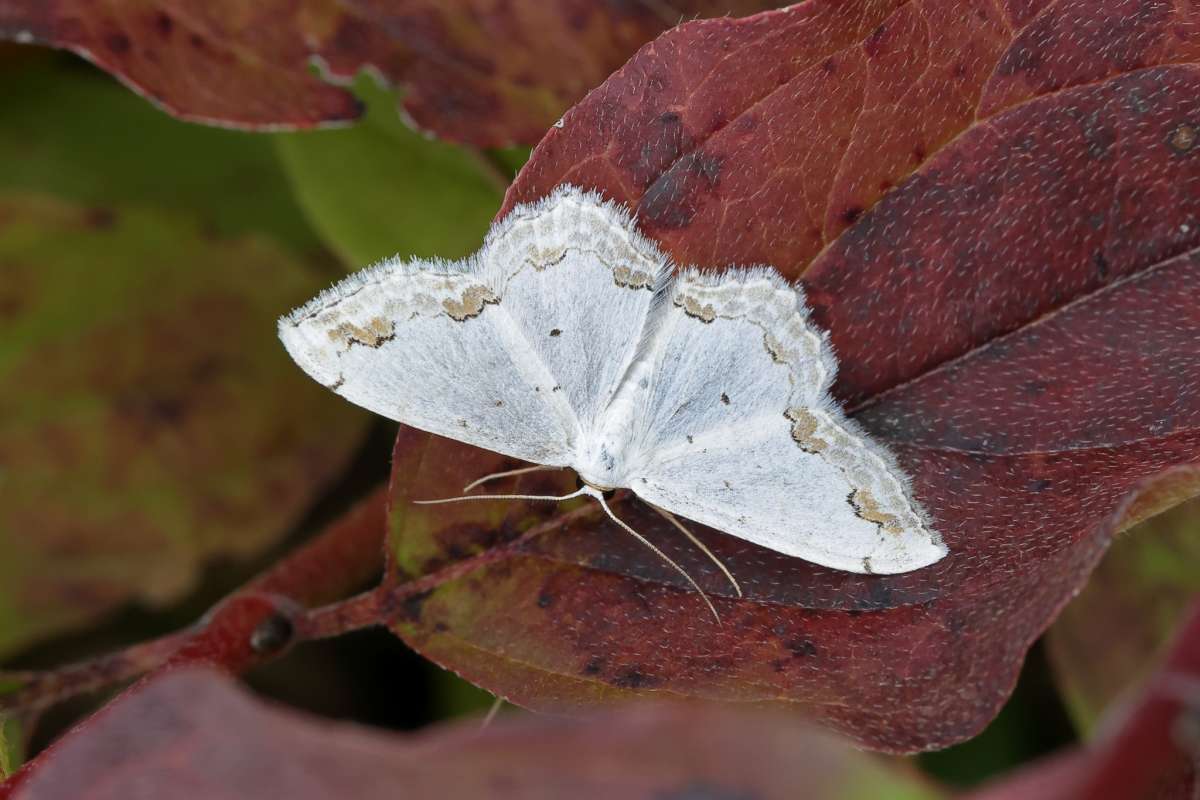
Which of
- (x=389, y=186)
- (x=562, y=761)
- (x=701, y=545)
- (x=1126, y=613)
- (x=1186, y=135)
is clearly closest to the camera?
(x=562, y=761)

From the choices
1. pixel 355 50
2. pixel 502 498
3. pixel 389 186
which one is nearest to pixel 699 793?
pixel 502 498

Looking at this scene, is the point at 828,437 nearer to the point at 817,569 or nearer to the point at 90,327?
the point at 817,569

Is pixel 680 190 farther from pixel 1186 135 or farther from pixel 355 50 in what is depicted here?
pixel 355 50

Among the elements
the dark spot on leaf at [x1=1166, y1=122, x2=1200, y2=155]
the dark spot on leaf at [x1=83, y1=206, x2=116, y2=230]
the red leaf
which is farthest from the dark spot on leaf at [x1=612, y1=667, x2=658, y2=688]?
the dark spot on leaf at [x1=83, y1=206, x2=116, y2=230]

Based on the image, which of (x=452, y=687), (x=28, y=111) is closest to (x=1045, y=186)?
(x=452, y=687)

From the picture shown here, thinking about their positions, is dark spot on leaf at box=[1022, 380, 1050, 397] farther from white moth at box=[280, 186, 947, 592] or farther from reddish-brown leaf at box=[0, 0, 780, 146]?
reddish-brown leaf at box=[0, 0, 780, 146]

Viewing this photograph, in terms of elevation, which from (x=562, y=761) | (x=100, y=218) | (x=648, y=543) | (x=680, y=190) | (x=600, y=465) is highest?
(x=100, y=218)

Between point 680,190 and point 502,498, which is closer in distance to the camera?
point 680,190
